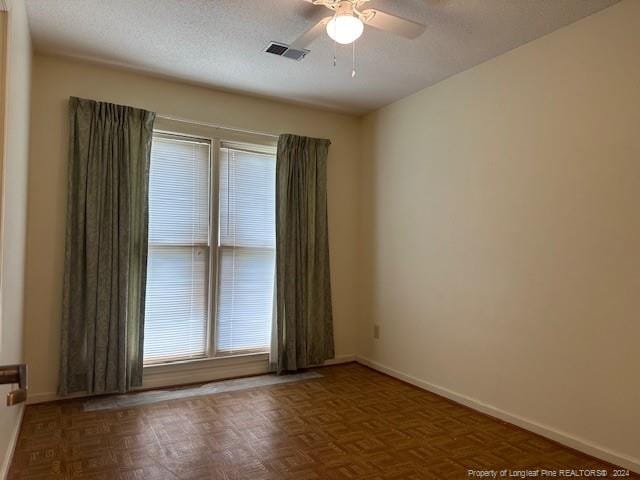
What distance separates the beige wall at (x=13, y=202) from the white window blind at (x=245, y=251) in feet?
4.94

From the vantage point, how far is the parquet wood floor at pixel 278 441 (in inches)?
88.7

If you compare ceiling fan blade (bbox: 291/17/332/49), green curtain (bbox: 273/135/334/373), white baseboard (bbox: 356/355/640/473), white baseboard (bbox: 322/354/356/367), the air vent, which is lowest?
white baseboard (bbox: 356/355/640/473)

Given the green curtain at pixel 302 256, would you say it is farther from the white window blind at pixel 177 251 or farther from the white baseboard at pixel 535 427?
the white baseboard at pixel 535 427

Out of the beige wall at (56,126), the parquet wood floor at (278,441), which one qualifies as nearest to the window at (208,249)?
the beige wall at (56,126)

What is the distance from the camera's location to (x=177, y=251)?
3668mm

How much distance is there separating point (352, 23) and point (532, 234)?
1.75m

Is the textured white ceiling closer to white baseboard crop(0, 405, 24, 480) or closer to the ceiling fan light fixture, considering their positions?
the ceiling fan light fixture

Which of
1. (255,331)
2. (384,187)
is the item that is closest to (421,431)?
(255,331)

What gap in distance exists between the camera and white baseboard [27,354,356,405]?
3.55 meters

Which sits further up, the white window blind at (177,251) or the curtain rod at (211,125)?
the curtain rod at (211,125)

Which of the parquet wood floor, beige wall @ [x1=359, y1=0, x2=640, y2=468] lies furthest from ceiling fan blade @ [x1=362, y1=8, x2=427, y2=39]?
the parquet wood floor

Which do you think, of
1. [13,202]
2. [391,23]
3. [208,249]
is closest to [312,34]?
[391,23]

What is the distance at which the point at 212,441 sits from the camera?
259cm

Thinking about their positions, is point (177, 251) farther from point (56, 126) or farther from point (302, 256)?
point (56, 126)
